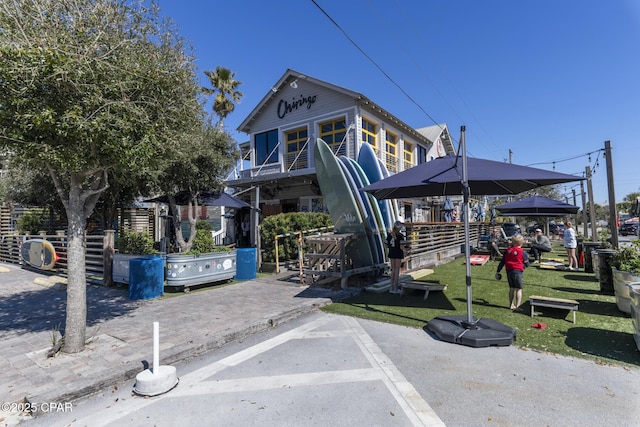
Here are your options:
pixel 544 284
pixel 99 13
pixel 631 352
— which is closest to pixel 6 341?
pixel 99 13

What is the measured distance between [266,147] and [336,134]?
4.65 meters

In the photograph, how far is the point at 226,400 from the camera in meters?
3.31

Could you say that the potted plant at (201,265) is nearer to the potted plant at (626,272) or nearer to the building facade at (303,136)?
the building facade at (303,136)

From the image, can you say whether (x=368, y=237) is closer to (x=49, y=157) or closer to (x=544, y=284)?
(x=544, y=284)

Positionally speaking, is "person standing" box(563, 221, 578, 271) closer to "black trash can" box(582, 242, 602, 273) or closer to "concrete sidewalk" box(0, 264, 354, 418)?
"black trash can" box(582, 242, 602, 273)

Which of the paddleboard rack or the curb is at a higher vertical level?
the paddleboard rack

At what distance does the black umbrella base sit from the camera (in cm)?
454

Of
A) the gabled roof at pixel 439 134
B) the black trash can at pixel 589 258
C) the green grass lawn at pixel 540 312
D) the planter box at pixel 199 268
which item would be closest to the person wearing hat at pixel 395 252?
the green grass lawn at pixel 540 312

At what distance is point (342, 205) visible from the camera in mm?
9234

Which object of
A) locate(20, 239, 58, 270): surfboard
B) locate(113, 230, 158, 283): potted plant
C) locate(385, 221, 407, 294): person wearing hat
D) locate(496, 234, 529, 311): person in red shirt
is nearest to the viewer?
locate(496, 234, 529, 311): person in red shirt

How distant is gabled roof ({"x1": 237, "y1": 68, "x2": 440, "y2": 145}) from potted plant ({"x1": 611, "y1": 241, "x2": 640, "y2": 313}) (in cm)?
1151

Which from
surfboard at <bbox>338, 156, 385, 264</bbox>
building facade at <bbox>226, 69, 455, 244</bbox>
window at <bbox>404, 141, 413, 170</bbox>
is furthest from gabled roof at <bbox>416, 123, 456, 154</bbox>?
surfboard at <bbox>338, 156, 385, 264</bbox>

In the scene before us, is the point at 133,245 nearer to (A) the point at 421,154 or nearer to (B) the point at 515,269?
(B) the point at 515,269

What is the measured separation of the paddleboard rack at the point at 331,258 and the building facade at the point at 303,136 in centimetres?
649
